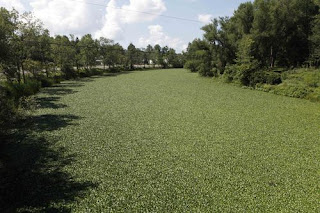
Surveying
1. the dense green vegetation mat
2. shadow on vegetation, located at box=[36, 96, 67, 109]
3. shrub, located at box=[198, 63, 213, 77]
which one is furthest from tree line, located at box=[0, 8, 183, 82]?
shrub, located at box=[198, 63, 213, 77]

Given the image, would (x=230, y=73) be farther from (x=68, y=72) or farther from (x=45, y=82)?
(x=68, y=72)

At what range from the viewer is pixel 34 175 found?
18.3ft

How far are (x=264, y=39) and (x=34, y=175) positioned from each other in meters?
29.7

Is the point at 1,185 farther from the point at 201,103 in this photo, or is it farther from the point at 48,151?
the point at 201,103

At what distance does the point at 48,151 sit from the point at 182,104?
945cm

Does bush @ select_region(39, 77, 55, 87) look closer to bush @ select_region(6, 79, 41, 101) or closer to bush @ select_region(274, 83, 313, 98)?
bush @ select_region(6, 79, 41, 101)

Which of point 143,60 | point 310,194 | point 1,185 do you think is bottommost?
point 310,194


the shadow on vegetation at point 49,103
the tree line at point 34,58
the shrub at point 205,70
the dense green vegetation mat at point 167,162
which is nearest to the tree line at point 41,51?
the tree line at point 34,58

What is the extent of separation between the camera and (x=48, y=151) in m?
6.98

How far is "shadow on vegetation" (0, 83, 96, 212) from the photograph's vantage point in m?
4.49

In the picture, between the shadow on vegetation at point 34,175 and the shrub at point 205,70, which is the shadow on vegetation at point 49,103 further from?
the shrub at point 205,70

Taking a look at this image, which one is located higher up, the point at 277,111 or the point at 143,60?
the point at 143,60

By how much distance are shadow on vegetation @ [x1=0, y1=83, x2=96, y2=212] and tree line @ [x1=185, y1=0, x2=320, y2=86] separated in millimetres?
21162

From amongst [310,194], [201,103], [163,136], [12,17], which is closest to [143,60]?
[12,17]
